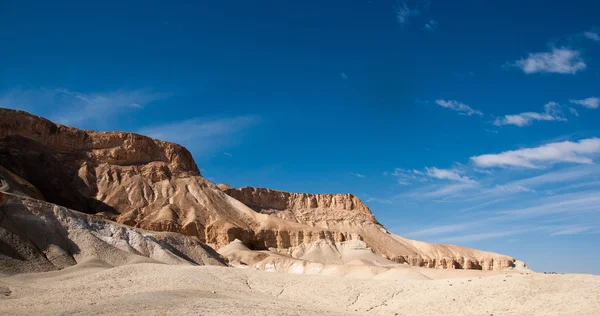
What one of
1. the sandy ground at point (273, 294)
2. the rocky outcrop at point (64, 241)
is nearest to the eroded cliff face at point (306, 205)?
the rocky outcrop at point (64, 241)

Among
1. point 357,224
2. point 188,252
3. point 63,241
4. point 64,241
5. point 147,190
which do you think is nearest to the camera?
point 63,241

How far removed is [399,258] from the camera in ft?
349

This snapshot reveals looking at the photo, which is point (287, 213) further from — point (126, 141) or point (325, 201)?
point (126, 141)

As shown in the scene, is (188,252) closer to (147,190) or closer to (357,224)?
(147,190)

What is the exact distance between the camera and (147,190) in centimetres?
9494

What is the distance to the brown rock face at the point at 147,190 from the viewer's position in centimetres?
8506

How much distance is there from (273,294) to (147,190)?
71.4m

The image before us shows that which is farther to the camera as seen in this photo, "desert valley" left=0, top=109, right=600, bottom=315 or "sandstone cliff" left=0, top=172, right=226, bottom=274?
"sandstone cliff" left=0, top=172, right=226, bottom=274

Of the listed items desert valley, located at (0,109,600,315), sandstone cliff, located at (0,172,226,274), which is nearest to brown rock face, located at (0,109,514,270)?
desert valley, located at (0,109,600,315)

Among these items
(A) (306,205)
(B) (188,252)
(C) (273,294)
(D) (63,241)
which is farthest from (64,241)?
(A) (306,205)

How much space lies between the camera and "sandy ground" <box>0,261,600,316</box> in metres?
20.1

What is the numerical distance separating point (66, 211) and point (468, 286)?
34818 millimetres

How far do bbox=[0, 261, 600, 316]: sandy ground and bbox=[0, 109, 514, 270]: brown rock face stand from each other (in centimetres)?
5334

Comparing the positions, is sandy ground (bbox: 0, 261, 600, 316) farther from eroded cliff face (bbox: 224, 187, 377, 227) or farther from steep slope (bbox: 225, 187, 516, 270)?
eroded cliff face (bbox: 224, 187, 377, 227)
